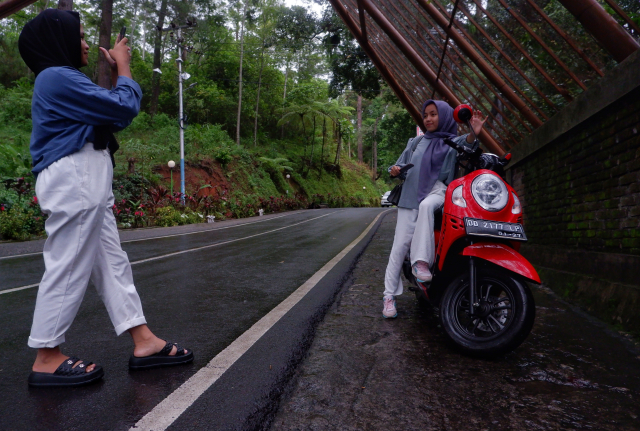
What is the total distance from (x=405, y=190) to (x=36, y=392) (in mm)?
3009

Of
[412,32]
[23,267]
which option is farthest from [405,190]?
[412,32]

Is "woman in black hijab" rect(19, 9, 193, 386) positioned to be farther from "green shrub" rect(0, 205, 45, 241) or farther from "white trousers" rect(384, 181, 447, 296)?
"green shrub" rect(0, 205, 45, 241)

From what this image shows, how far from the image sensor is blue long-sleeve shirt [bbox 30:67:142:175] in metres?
2.42

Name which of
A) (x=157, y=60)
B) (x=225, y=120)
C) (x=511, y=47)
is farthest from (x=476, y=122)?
(x=225, y=120)

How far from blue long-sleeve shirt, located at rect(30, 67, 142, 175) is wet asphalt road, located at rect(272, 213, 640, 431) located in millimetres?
1794

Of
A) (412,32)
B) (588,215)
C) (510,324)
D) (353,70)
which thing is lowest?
(510,324)

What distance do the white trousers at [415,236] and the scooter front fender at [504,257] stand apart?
1.71 ft

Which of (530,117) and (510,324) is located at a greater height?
(530,117)

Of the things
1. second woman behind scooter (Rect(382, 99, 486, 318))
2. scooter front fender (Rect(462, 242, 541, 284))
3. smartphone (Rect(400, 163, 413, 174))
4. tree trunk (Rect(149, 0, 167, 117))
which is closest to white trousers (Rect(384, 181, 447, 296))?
second woman behind scooter (Rect(382, 99, 486, 318))

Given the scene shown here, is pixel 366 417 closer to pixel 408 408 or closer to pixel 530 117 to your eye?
pixel 408 408

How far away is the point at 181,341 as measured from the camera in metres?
3.21

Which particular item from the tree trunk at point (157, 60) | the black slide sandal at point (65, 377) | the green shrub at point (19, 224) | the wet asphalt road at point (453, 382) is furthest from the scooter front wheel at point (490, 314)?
Answer: the tree trunk at point (157, 60)

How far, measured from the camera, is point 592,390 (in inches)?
95.3

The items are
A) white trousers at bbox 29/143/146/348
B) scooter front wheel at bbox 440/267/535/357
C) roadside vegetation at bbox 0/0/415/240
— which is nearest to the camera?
white trousers at bbox 29/143/146/348
